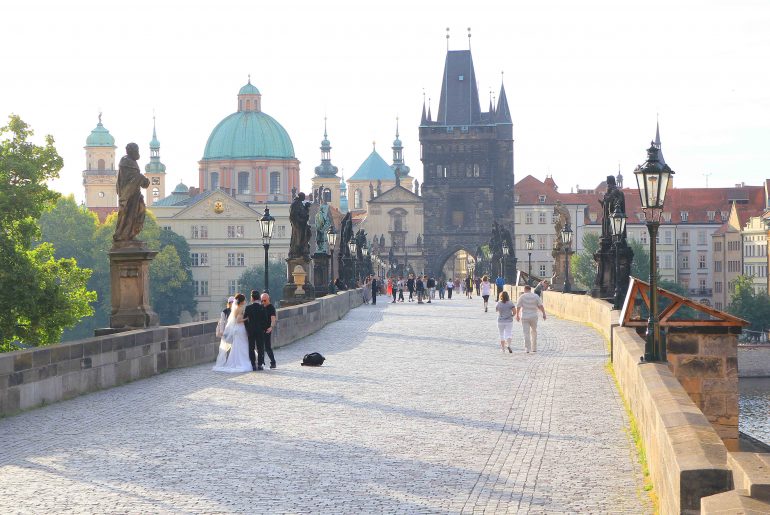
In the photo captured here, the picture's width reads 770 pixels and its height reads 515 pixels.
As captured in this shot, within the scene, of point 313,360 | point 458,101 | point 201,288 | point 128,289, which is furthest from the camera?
point 458,101

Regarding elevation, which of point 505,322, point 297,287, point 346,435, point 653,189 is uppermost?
point 653,189

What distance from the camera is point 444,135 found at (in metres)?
137

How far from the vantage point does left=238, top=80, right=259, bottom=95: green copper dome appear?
5989 inches

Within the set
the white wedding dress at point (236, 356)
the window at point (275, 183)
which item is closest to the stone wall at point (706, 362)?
the white wedding dress at point (236, 356)

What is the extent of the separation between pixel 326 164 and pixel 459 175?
45194 millimetres

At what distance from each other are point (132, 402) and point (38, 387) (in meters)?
1.16

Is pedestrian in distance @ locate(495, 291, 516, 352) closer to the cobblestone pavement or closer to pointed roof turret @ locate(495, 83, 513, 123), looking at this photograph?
the cobblestone pavement

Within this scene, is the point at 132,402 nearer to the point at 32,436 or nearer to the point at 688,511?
the point at 32,436

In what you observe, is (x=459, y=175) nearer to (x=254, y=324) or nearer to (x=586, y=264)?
(x=586, y=264)

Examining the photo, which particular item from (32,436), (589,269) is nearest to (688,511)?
(32,436)

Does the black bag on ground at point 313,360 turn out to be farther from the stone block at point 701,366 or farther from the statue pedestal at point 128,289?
the stone block at point 701,366

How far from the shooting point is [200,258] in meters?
130

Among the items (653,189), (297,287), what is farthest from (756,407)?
(653,189)

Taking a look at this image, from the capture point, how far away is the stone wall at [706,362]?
63.7ft
